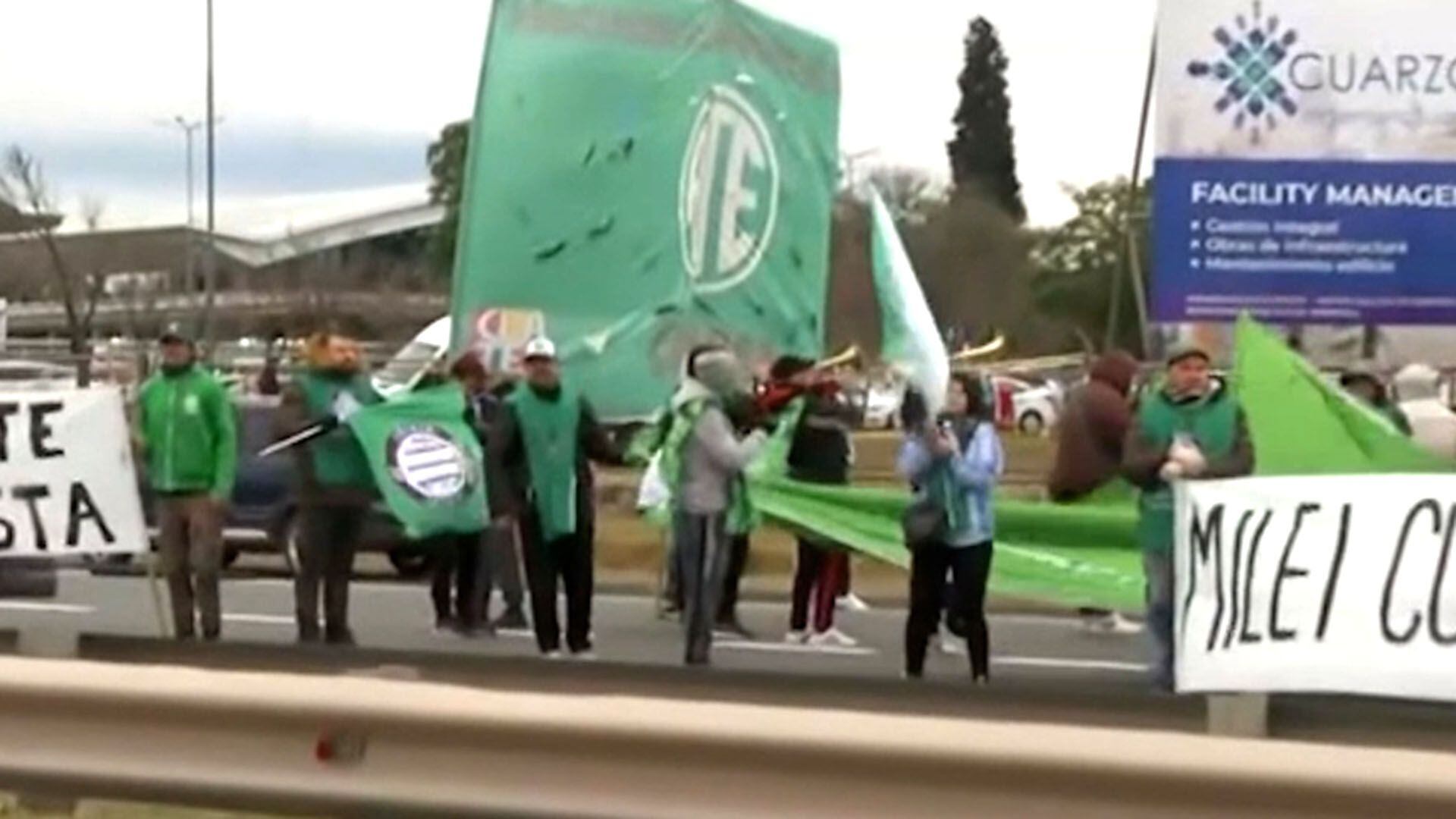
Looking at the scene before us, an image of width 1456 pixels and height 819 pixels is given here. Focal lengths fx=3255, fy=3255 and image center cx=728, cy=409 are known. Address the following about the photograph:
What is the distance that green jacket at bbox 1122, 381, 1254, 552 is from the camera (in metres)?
13.3

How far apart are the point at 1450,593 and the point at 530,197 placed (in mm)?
13303

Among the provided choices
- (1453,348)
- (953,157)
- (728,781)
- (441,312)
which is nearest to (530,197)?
(1453,348)

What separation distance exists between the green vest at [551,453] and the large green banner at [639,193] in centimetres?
565

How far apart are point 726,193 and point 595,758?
57.5 ft

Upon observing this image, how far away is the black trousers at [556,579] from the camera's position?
16.7 meters

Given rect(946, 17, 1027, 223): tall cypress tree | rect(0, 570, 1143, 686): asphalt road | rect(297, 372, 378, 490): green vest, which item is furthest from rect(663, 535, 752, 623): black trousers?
rect(946, 17, 1027, 223): tall cypress tree

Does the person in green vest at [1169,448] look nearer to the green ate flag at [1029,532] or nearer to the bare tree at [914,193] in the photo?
the green ate flag at [1029,532]

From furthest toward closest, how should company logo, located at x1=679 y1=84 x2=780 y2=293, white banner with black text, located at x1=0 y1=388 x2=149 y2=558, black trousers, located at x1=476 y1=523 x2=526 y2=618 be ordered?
company logo, located at x1=679 y1=84 x2=780 y2=293 < black trousers, located at x1=476 y1=523 x2=526 y2=618 < white banner with black text, located at x1=0 y1=388 x2=149 y2=558

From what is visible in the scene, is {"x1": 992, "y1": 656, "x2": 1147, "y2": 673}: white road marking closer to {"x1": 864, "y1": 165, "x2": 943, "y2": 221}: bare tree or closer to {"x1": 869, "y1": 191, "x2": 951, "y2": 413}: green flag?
{"x1": 869, "y1": 191, "x2": 951, "y2": 413}: green flag

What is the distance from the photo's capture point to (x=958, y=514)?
595 inches

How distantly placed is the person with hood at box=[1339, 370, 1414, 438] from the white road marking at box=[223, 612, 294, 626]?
7047 mm

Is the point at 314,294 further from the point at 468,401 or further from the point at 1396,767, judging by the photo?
the point at 1396,767

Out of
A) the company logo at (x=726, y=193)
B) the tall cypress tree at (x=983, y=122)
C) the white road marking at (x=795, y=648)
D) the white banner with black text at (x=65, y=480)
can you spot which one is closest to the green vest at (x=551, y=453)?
the white road marking at (x=795, y=648)

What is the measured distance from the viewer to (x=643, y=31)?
24.0m
